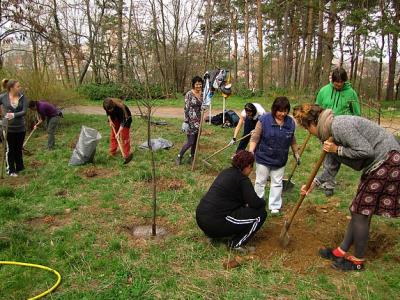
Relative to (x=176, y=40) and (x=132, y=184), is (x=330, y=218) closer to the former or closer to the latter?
(x=132, y=184)

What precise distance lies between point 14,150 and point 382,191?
5532 mm

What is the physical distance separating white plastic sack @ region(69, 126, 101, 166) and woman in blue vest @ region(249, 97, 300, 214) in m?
3.37

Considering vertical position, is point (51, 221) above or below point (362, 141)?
below

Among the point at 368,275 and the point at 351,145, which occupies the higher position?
the point at 351,145

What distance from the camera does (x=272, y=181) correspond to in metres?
4.45

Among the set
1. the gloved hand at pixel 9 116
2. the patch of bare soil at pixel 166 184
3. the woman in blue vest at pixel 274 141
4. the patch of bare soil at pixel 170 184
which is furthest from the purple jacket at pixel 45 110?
the woman in blue vest at pixel 274 141

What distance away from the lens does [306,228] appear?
13.6 feet

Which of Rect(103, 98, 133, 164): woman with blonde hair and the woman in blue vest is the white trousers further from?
Rect(103, 98, 133, 164): woman with blonde hair

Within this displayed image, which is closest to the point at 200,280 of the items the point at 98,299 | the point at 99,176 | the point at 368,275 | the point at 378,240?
the point at 98,299

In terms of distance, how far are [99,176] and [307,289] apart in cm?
411

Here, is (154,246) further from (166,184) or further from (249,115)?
(249,115)

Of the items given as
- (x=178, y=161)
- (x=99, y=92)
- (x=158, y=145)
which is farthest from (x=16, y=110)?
(x=99, y=92)

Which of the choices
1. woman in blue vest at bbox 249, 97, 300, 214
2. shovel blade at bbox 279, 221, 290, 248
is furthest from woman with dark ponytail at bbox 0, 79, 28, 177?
shovel blade at bbox 279, 221, 290, 248

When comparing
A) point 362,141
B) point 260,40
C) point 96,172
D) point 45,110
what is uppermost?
point 260,40
